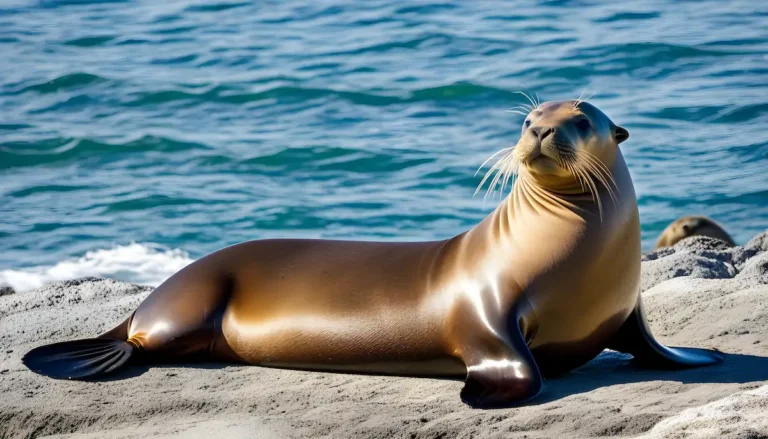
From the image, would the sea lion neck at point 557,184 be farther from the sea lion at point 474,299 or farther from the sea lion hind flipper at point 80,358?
the sea lion hind flipper at point 80,358

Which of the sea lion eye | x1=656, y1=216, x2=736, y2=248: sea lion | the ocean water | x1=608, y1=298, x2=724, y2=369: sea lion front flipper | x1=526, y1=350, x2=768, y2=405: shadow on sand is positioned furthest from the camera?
the ocean water

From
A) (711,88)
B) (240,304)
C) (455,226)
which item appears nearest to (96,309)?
(240,304)

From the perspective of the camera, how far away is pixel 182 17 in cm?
2002

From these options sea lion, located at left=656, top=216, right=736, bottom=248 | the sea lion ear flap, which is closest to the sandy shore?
the sea lion ear flap

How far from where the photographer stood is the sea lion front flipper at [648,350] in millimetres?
5129

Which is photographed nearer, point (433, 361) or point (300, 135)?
point (433, 361)

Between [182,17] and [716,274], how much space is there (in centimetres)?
1430

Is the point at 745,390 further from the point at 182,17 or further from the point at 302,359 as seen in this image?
the point at 182,17

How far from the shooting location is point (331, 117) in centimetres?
1438

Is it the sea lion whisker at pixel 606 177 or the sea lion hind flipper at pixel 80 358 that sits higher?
the sea lion whisker at pixel 606 177

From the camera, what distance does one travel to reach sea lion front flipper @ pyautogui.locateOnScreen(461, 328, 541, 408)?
4.65m

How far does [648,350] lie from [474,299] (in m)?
0.75

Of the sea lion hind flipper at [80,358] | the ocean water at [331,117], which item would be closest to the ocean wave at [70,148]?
the ocean water at [331,117]

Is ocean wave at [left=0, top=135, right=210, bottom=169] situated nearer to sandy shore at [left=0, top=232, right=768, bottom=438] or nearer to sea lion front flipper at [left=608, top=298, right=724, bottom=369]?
sandy shore at [left=0, top=232, right=768, bottom=438]
